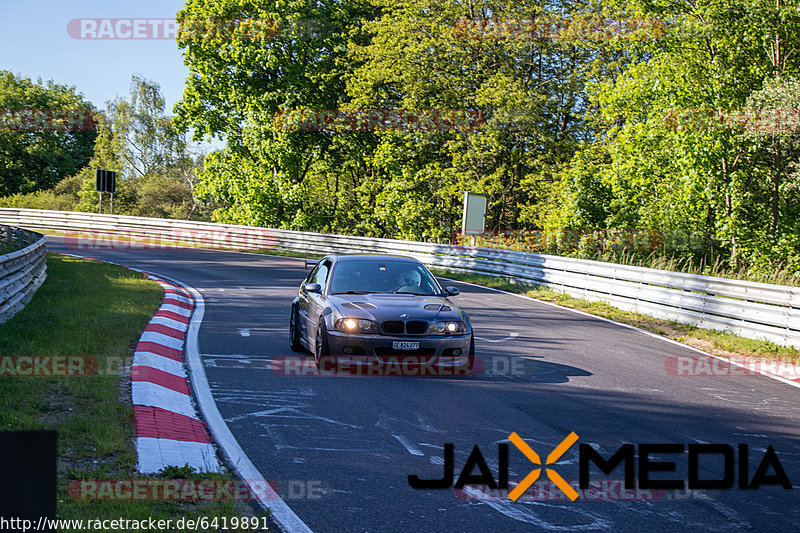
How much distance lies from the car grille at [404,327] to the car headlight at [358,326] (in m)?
A: 0.12

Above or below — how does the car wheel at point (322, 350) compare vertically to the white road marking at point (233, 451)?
above

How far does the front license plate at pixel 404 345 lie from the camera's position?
Answer: 815cm

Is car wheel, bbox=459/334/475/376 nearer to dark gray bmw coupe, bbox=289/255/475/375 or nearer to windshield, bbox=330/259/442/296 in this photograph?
dark gray bmw coupe, bbox=289/255/475/375

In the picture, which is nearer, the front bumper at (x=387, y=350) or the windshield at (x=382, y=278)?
the front bumper at (x=387, y=350)

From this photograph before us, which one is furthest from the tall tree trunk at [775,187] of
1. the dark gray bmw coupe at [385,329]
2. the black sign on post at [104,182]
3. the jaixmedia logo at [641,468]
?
the black sign on post at [104,182]

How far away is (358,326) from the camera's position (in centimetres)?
820

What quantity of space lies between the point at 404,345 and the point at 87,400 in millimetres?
3338

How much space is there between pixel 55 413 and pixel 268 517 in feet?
8.66

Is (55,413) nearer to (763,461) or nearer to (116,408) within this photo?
(116,408)

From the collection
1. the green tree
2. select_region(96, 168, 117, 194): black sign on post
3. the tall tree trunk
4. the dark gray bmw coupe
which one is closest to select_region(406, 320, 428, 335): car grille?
the dark gray bmw coupe

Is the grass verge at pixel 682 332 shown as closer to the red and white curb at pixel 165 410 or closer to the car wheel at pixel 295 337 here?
the car wheel at pixel 295 337

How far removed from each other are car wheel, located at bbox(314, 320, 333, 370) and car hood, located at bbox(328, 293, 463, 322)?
0.97 ft

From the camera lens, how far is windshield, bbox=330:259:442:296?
932 cm

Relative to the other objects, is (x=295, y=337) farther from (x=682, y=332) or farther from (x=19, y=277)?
(x=682, y=332)
